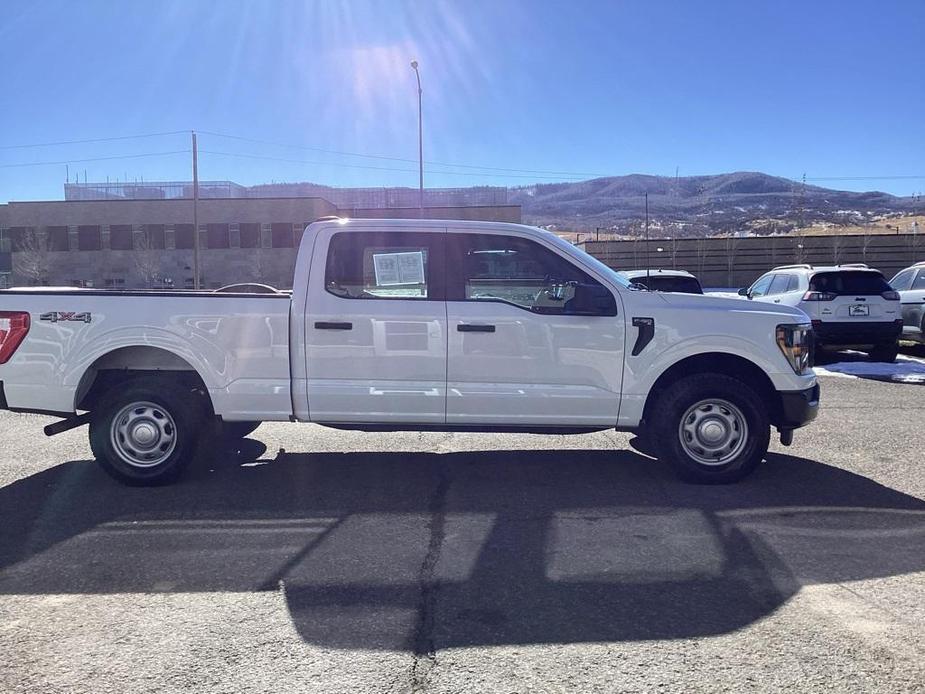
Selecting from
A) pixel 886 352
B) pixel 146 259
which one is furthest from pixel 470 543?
pixel 146 259

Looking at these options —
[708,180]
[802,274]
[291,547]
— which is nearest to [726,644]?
[291,547]

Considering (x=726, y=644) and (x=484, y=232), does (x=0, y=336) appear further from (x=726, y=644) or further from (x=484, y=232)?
(x=726, y=644)

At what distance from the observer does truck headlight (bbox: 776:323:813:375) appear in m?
5.86

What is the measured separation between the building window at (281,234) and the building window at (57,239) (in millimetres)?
14701

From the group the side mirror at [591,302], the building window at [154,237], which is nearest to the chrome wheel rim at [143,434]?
the side mirror at [591,302]

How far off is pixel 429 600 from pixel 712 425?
119 inches

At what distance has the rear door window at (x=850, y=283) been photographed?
13.1 metres

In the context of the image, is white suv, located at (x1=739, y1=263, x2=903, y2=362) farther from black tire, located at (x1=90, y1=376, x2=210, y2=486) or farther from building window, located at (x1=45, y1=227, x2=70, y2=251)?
building window, located at (x1=45, y1=227, x2=70, y2=251)

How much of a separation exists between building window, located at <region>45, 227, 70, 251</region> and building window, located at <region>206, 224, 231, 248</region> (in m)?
10.2

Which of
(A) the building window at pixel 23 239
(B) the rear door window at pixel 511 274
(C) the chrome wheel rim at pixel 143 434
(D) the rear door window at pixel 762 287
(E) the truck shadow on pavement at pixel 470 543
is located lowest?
(E) the truck shadow on pavement at pixel 470 543

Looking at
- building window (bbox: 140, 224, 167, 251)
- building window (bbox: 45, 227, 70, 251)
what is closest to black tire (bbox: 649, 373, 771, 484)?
building window (bbox: 140, 224, 167, 251)

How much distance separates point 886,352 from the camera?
13578mm

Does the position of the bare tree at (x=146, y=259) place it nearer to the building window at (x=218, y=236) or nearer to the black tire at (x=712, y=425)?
the building window at (x=218, y=236)

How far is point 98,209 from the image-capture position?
51781mm
